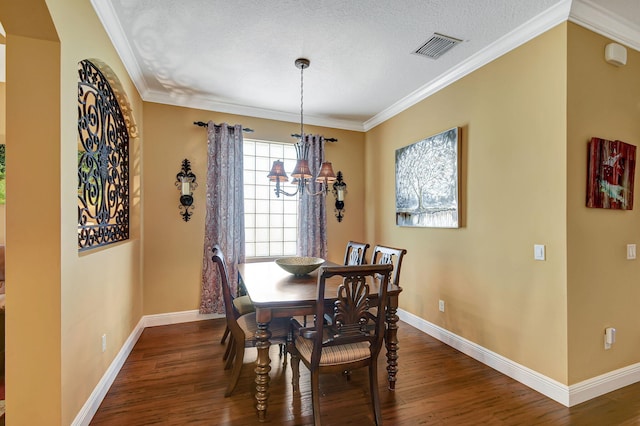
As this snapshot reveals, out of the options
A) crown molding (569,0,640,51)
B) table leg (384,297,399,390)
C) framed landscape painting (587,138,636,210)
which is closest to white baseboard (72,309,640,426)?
table leg (384,297,399,390)

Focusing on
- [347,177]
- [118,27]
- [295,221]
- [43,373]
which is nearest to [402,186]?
[347,177]

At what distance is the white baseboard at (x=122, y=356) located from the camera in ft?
6.47

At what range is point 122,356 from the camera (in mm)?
2773

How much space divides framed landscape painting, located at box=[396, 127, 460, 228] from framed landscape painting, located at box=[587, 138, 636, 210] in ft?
3.43

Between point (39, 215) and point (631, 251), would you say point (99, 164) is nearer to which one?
point (39, 215)

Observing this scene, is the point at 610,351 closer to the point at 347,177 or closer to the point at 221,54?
the point at 347,177

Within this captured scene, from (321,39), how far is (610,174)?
2.56 m

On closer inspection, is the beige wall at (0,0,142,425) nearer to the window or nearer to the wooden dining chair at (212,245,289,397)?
the wooden dining chair at (212,245,289,397)

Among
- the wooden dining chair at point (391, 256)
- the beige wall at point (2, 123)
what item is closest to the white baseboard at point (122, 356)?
the beige wall at point (2, 123)

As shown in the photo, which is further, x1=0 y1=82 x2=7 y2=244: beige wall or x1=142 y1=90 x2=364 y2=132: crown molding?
x1=142 y1=90 x2=364 y2=132: crown molding

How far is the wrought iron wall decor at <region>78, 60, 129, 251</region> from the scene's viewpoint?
7.06 feet

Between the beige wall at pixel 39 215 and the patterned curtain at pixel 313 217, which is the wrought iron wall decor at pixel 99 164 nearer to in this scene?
the beige wall at pixel 39 215

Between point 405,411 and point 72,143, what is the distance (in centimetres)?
278

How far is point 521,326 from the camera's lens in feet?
8.18
